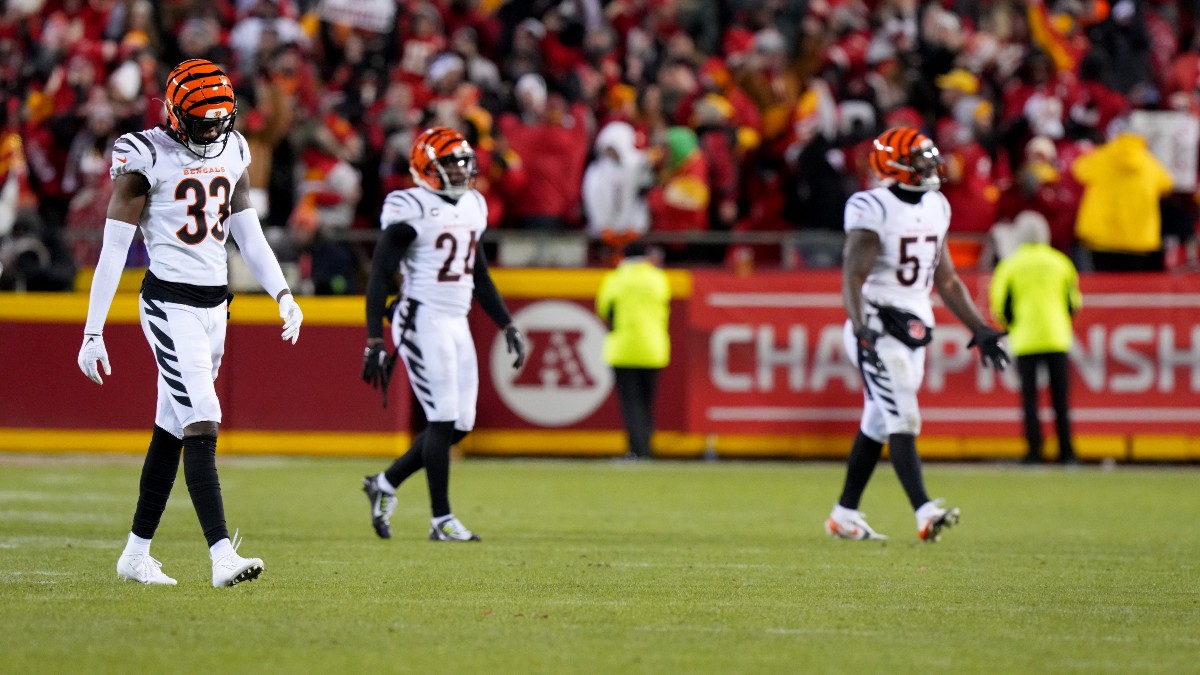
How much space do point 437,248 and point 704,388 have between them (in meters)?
6.65

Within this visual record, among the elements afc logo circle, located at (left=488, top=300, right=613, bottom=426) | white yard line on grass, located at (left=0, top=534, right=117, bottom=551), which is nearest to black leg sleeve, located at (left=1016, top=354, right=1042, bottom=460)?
afc logo circle, located at (left=488, top=300, right=613, bottom=426)

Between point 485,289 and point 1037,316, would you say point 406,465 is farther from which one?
point 1037,316

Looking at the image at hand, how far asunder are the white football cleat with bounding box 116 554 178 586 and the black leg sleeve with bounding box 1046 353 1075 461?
9.54 m

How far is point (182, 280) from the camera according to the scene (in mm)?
7152

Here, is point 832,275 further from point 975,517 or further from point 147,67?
point 147,67

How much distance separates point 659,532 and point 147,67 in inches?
372

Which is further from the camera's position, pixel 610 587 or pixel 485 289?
pixel 485 289

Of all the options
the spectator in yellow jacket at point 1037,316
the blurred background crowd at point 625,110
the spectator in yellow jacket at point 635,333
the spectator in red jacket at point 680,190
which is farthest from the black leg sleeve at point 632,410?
the spectator in yellow jacket at point 1037,316

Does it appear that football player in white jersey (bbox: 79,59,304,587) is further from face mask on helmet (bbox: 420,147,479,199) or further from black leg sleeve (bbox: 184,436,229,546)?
face mask on helmet (bbox: 420,147,479,199)

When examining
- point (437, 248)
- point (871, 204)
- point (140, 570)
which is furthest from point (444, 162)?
point (140, 570)

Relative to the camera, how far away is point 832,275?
51.7 ft

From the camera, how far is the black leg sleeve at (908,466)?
9.60 metres

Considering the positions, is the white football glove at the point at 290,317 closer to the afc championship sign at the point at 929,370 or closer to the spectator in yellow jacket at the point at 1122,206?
the afc championship sign at the point at 929,370

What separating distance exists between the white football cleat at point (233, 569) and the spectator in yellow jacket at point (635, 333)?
8411 mm
